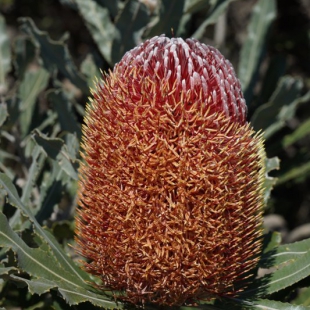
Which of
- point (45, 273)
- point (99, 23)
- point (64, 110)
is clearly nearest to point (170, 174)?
point (45, 273)

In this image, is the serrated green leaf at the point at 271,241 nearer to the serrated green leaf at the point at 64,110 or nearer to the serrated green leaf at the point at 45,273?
the serrated green leaf at the point at 45,273

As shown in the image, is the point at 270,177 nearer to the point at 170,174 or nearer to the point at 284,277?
the point at 284,277

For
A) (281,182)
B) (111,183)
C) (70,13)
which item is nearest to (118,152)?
(111,183)

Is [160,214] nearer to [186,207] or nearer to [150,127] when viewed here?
[186,207]

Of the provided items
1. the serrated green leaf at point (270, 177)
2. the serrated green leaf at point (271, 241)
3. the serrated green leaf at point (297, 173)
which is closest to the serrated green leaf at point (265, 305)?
the serrated green leaf at point (271, 241)

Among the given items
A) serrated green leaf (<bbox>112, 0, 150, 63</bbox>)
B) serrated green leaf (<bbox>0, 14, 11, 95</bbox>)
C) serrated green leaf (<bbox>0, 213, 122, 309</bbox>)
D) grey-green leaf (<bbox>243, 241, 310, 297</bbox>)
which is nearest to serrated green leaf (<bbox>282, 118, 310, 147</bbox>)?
serrated green leaf (<bbox>112, 0, 150, 63</bbox>)

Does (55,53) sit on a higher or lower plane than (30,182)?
higher
